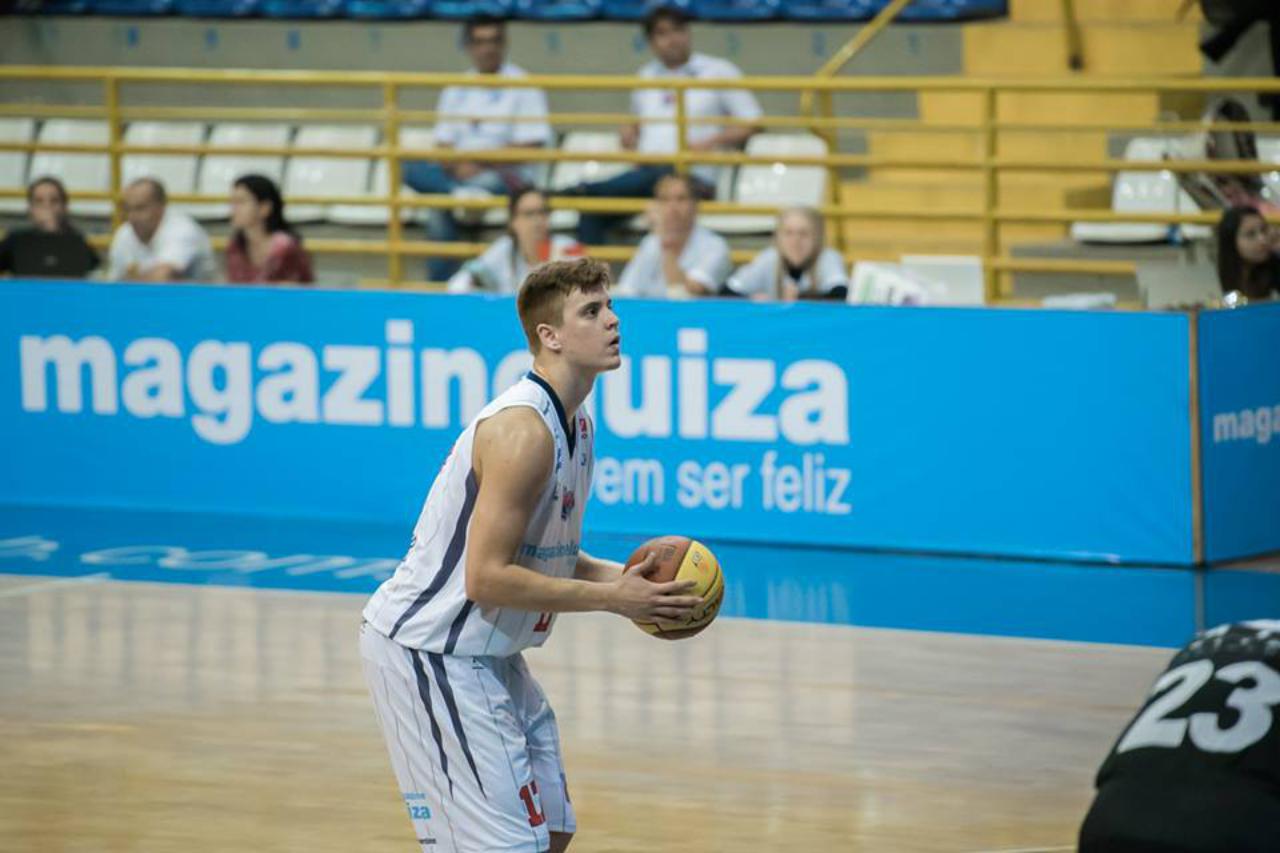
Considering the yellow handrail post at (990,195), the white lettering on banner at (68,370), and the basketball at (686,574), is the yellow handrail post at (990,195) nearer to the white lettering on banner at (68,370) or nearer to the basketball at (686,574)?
the white lettering on banner at (68,370)

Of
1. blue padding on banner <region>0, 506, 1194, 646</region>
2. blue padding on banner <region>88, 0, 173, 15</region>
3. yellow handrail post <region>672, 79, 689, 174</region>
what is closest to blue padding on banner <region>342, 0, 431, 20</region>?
blue padding on banner <region>88, 0, 173, 15</region>

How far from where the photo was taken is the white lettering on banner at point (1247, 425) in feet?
37.3

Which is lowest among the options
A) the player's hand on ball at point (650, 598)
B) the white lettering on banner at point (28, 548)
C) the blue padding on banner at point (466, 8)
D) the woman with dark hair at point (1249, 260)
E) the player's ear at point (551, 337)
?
the white lettering on banner at point (28, 548)

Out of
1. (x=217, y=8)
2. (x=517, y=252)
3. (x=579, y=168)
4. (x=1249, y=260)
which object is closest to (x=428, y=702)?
(x=1249, y=260)

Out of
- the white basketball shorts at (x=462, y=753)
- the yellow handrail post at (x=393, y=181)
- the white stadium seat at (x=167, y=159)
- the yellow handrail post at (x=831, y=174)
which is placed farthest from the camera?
the white stadium seat at (x=167, y=159)

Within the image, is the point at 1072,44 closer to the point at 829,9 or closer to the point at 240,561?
the point at 829,9

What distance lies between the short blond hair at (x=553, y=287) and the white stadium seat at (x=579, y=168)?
9.99 m

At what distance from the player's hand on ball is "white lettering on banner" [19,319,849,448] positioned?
642 centimetres

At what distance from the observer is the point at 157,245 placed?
46.6 ft

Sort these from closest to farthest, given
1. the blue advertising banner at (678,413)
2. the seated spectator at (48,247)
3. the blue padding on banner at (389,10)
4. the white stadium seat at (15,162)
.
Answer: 1. the blue advertising banner at (678,413)
2. the seated spectator at (48,247)
3. the blue padding on banner at (389,10)
4. the white stadium seat at (15,162)

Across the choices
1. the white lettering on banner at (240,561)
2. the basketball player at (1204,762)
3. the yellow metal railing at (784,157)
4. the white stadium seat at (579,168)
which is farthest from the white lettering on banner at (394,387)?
the basketball player at (1204,762)

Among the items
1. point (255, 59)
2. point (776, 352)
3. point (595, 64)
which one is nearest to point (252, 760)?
point (776, 352)

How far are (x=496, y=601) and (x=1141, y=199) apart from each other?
10.1 meters

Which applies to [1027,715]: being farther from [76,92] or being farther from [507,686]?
[76,92]
